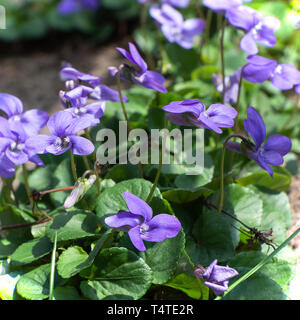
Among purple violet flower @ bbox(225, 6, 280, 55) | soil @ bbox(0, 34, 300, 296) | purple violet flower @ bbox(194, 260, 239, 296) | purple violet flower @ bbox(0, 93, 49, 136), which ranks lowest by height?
soil @ bbox(0, 34, 300, 296)

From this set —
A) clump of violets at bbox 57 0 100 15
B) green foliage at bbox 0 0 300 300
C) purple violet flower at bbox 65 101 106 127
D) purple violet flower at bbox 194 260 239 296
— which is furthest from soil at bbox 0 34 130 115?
purple violet flower at bbox 194 260 239 296

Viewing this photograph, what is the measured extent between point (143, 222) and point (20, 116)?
2.30 ft

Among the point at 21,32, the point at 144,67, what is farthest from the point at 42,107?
the point at 144,67

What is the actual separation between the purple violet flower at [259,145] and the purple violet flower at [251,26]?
425 mm

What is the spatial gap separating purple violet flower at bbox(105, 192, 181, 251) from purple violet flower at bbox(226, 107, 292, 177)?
37 cm

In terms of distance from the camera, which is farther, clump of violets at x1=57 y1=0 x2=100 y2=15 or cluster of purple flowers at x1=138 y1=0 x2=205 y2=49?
clump of violets at x1=57 y1=0 x2=100 y2=15

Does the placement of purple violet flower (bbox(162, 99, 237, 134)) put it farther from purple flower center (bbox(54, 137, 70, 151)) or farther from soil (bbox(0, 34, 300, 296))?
soil (bbox(0, 34, 300, 296))

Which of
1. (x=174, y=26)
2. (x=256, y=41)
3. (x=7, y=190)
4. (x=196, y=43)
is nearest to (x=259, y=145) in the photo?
(x=256, y=41)

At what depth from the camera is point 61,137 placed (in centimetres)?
142

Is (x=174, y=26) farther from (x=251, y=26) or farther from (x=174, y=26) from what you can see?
(x=251, y=26)

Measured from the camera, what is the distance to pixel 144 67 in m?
1.60

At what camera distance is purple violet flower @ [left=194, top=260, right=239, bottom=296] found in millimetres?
1287

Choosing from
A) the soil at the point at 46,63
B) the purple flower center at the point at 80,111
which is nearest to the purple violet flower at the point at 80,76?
the purple flower center at the point at 80,111

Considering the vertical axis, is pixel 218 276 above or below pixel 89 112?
below
